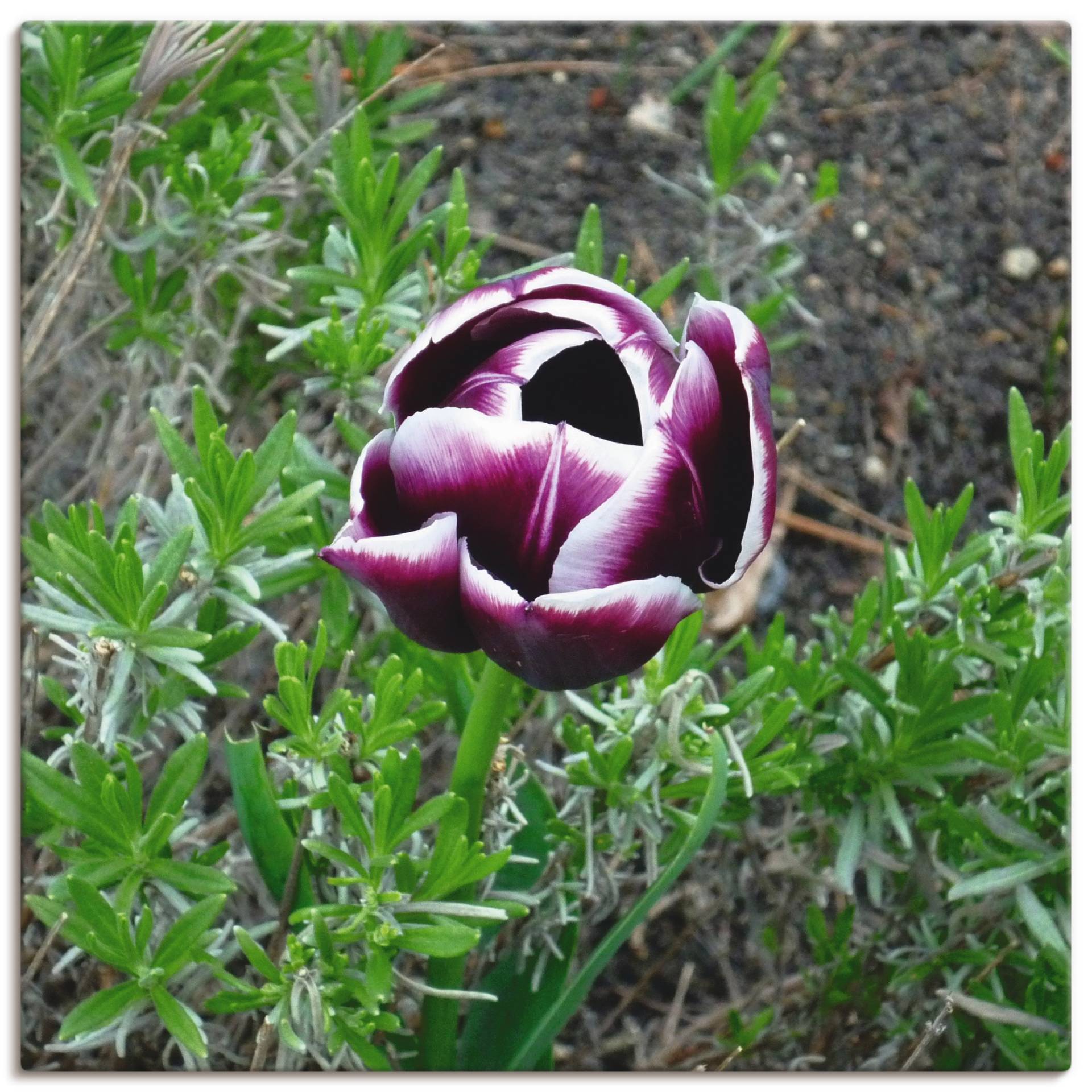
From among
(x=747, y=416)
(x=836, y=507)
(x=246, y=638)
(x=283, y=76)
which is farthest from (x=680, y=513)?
(x=836, y=507)

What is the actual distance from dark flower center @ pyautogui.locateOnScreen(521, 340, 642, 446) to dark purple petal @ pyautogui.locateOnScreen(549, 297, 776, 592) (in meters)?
0.05

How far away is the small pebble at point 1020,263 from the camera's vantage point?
2090 mm

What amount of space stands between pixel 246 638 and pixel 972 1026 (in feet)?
2.52

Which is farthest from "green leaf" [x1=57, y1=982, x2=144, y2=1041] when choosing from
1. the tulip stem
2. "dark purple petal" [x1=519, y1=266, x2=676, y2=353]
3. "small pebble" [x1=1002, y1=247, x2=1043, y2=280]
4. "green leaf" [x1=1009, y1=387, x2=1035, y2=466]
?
"small pebble" [x1=1002, y1=247, x2=1043, y2=280]

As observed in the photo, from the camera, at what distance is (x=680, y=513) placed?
2.65 ft

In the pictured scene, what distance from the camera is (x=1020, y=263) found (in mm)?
2090

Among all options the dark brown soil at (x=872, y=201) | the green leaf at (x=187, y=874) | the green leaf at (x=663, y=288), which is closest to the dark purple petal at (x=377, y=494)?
the green leaf at (x=187, y=874)

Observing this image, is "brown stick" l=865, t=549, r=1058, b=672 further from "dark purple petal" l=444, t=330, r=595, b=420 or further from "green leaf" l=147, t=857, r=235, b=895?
"green leaf" l=147, t=857, r=235, b=895

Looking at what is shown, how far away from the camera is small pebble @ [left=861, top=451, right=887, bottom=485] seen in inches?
81.7

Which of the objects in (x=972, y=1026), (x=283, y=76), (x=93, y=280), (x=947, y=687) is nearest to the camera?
(x=947, y=687)

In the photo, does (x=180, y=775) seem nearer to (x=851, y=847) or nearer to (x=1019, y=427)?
(x=851, y=847)

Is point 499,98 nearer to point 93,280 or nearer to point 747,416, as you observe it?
point 93,280

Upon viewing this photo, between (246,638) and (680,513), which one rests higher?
(680,513)

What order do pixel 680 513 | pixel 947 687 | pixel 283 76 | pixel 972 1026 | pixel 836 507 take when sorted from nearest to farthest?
1. pixel 680 513
2. pixel 947 687
3. pixel 972 1026
4. pixel 283 76
5. pixel 836 507
